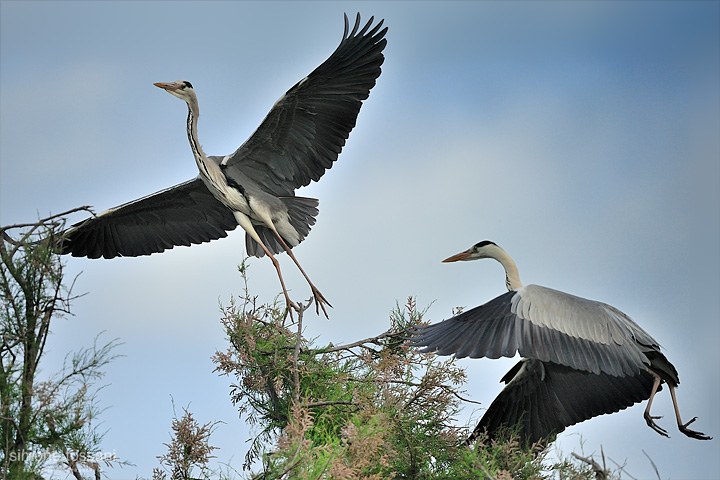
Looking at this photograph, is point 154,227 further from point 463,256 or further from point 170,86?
point 463,256

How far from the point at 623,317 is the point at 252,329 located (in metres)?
2.41

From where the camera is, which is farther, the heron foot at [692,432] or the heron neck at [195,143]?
the heron neck at [195,143]

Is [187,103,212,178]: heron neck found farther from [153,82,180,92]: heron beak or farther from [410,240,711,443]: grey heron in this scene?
[410,240,711,443]: grey heron

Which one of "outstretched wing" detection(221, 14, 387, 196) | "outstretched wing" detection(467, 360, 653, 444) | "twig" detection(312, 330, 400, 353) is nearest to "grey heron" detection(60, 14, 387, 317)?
"outstretched wing" detection(221, 14, 387, 196)

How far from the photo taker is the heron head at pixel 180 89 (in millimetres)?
6617

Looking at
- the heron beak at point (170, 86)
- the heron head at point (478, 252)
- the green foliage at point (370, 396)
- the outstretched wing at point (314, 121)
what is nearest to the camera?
the green foliage at point (370, 396)

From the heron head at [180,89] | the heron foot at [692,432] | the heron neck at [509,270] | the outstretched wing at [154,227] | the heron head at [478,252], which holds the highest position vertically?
the heron head at [180,89]

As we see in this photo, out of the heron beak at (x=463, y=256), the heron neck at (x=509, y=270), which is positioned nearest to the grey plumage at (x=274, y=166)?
the heron beak at (x=463, y=256)

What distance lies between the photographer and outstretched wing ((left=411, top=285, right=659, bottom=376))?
14.8ft

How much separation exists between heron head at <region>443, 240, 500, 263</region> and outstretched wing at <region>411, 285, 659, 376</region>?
4.47 feet

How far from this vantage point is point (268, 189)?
6789 mm

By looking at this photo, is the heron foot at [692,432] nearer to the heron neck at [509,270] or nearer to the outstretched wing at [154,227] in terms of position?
the heron neck at [509,270]

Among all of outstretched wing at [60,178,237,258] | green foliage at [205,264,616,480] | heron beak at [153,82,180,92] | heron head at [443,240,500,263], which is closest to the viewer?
green foliage at [205,264,616,480]

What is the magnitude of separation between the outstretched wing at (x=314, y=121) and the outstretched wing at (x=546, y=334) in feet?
7.10
